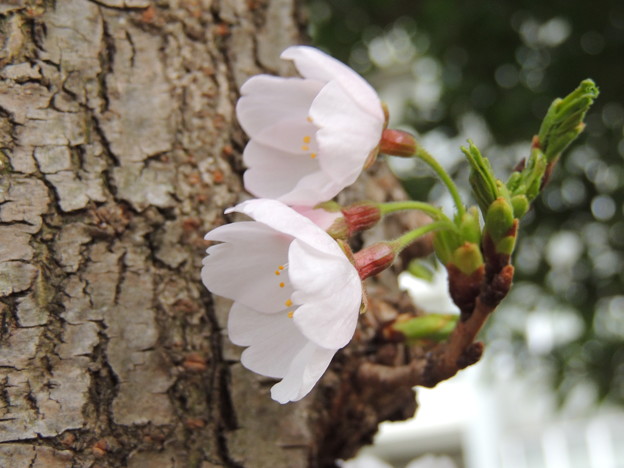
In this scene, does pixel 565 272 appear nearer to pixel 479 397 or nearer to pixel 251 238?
pixel 251 238

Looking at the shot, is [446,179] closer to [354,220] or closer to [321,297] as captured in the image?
[354,220]

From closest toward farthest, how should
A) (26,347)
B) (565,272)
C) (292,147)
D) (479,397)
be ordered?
1. (26,347)
2. (292,147)
3. (565,272)
4. (479,397)

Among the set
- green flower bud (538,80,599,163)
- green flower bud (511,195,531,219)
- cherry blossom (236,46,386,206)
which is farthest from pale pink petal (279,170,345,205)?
green flower bud (538,80,599,163)

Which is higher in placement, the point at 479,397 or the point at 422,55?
the point at 422,55

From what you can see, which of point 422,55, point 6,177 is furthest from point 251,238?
point 422,55

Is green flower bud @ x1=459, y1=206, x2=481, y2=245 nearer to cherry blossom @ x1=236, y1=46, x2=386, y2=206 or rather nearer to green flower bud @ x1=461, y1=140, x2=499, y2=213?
green flower bud @ x1=461, y1=140, x2=499, y2=213

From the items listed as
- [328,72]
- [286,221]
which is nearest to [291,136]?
[328,72]
